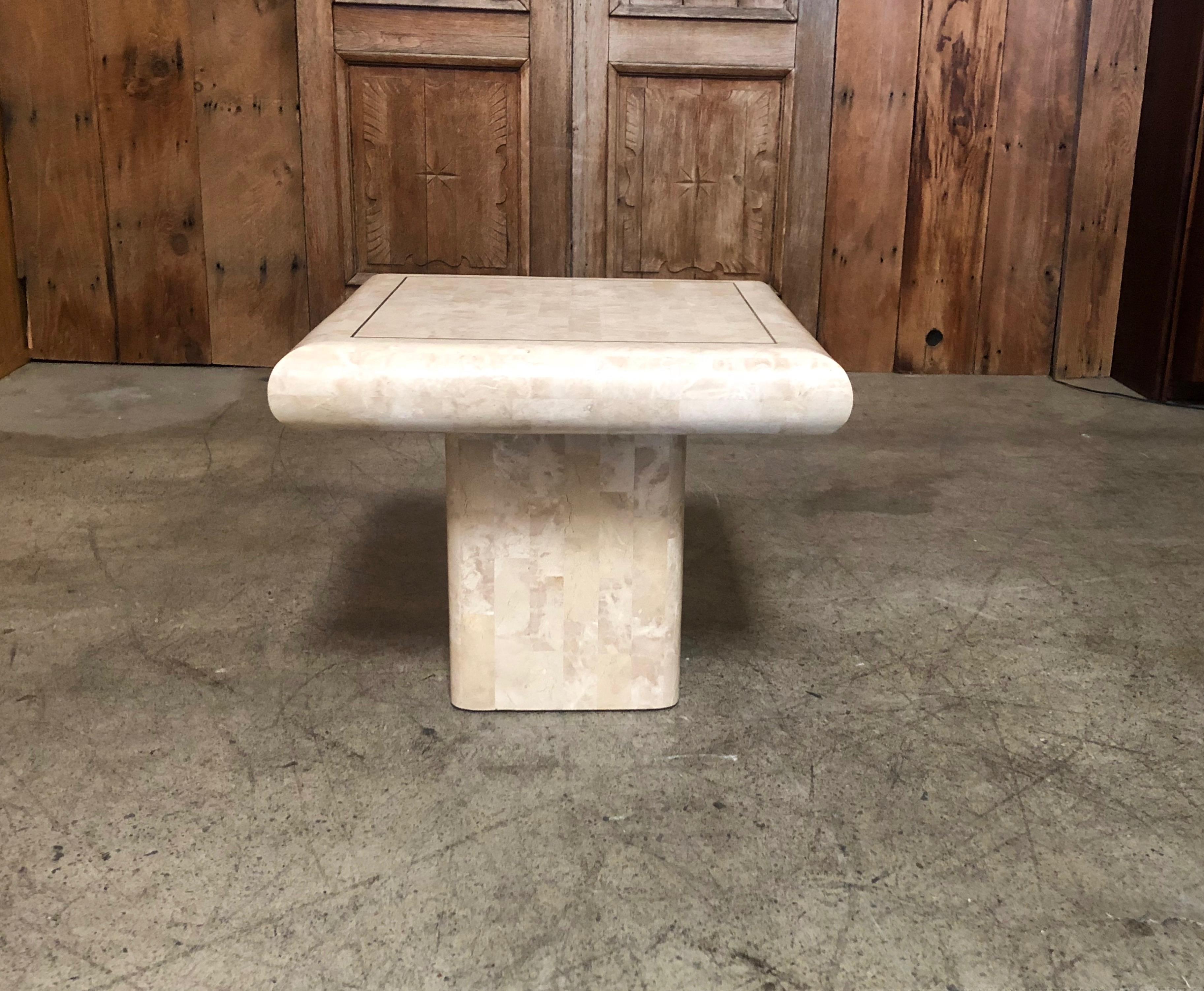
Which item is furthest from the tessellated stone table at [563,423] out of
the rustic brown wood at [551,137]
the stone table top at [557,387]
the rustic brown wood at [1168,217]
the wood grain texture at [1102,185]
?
the wood grain texture at [1102,185]

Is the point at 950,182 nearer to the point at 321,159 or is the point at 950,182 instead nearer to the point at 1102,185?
the point at 1102,185

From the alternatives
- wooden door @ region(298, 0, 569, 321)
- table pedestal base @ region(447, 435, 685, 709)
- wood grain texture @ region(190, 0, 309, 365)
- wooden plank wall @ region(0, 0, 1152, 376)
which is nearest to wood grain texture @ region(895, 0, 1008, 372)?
wooden plank wall @ region(0, 0, 1152, 376)

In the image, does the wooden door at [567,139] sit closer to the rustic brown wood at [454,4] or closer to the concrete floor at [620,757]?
the rustic brown wood at [454,4]

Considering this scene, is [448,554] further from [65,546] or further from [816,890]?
[65,546]

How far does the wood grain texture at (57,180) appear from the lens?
107 inches

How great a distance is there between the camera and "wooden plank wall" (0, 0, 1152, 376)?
2.74 m

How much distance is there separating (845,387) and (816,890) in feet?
1.45

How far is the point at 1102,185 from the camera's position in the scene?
2875 mm

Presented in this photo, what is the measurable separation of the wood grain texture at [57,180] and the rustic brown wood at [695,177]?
1.21 metres

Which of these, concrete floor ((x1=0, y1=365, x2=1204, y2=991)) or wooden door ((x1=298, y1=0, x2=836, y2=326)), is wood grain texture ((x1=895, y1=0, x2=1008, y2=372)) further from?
concrete floor ((x1=0, y1=365, x2=1204, y2=991))

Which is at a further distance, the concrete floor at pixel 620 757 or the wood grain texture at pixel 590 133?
the wood grain texture at pixel 590 133

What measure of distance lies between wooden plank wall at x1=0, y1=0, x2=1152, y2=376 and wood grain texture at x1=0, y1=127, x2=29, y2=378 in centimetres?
3

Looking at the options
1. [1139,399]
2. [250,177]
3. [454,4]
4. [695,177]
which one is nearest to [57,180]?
[250,177]

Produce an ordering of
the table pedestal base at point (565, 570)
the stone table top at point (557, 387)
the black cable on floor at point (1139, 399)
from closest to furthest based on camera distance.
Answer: the stone table top at point (557, 387) → the table pedestal base at point (565, 570) → the black cable on floor at point (1139, 399)
